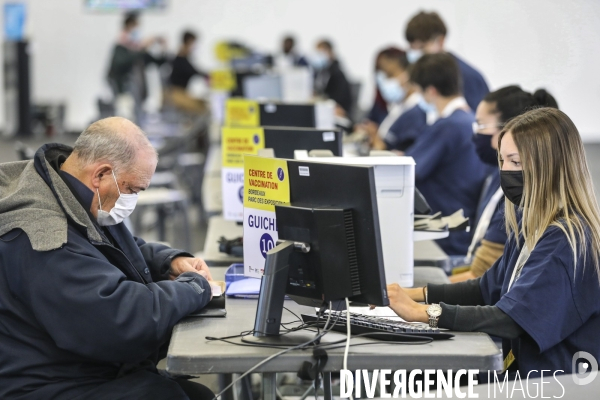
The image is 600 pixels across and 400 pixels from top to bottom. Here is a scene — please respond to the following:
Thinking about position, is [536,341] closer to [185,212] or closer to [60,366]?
[60,366]

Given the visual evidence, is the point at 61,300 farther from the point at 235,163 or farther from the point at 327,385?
the point at 235,163

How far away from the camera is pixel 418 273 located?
293cm

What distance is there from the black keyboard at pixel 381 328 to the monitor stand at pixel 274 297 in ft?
0.39

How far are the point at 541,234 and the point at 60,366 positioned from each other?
49.8 inches

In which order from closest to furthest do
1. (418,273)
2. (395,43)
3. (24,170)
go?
(24,170)
(418,273)
(395,43)

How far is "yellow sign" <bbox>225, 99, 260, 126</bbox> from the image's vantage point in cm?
498

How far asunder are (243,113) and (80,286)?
3162mm

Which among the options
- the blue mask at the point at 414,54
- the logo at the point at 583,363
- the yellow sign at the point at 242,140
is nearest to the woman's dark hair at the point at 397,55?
the blue mask at the point at 414,54

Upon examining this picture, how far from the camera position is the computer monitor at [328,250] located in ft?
6.43

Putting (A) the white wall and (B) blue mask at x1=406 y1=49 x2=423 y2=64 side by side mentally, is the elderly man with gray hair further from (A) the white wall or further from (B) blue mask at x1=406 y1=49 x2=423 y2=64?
(A) the white wall

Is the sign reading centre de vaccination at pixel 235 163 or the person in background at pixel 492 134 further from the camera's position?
the sign reading centre de vaccination at pixel 235 163

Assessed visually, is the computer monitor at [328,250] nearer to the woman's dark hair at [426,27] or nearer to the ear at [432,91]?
the ear at [432,91]

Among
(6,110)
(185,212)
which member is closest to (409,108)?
(185,212)

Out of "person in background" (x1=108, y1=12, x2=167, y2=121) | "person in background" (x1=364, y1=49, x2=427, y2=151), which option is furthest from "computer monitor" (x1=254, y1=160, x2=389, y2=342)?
"person in background" (x1=108, y1=12, x2=167, y2=121)
